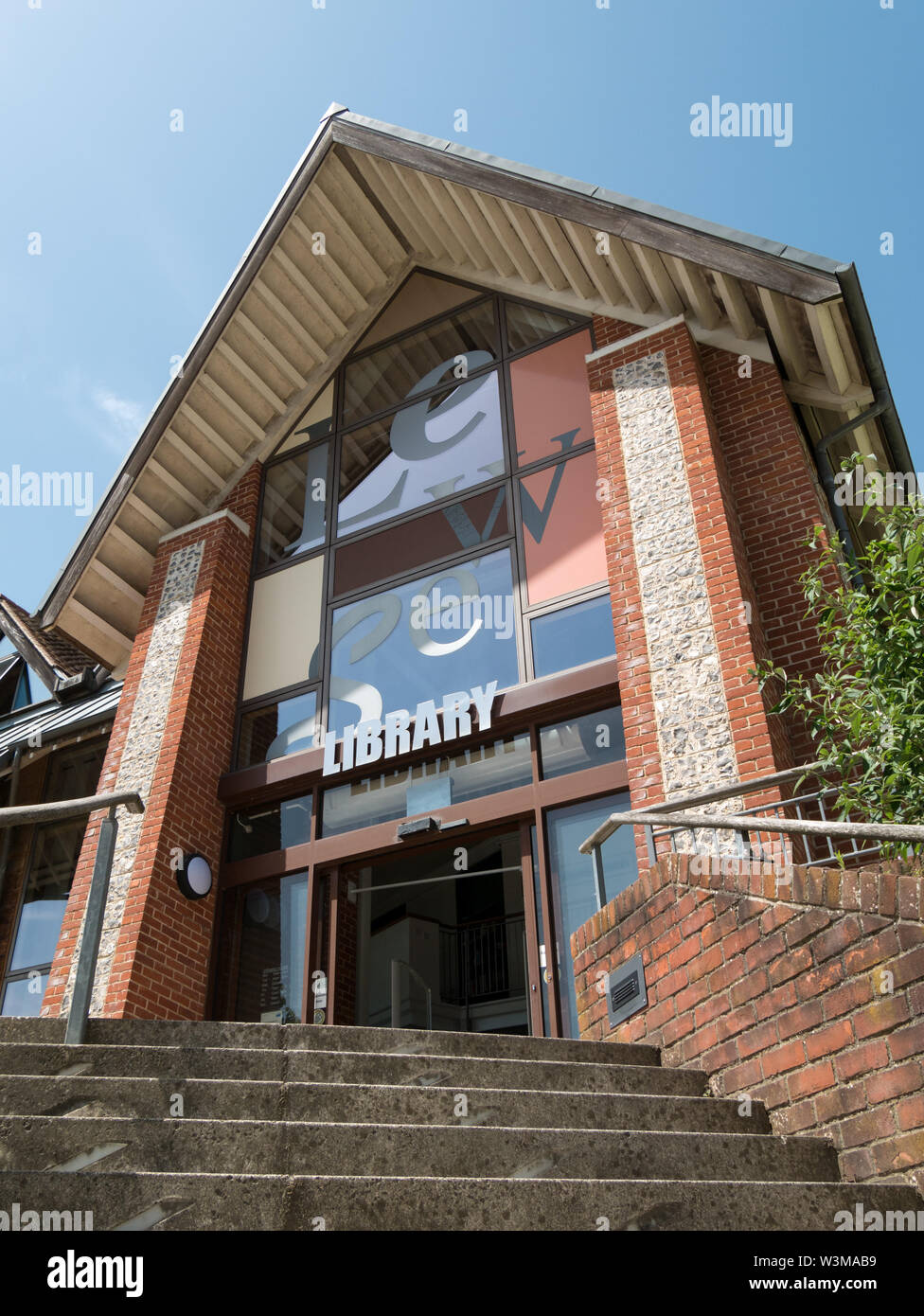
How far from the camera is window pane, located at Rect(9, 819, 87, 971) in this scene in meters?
10.7

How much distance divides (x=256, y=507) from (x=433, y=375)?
2232mm

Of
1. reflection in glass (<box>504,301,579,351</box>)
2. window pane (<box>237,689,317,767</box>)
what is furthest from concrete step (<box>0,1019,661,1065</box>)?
reflection in glass (<box>504,301,579,351</box>)

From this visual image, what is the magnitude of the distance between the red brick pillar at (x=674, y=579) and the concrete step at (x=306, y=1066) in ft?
8.06

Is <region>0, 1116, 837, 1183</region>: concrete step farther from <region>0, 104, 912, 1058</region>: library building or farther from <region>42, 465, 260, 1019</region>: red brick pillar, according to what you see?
<region>42, 465, 260, 1019</region>: red brick pillar

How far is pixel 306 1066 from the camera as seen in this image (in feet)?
13.4

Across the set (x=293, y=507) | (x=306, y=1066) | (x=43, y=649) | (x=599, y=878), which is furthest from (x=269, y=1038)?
→ (x=43, y=649)

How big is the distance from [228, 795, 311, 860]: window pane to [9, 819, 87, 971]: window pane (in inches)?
111

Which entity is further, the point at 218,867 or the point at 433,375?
the point at 433,375

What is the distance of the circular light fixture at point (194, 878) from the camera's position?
8.41m

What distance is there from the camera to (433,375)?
10555 millimetres

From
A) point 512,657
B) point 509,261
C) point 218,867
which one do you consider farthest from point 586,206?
point 218,867

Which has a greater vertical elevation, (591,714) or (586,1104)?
(591,714)

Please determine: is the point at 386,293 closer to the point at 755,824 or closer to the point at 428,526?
the point at 428,526
